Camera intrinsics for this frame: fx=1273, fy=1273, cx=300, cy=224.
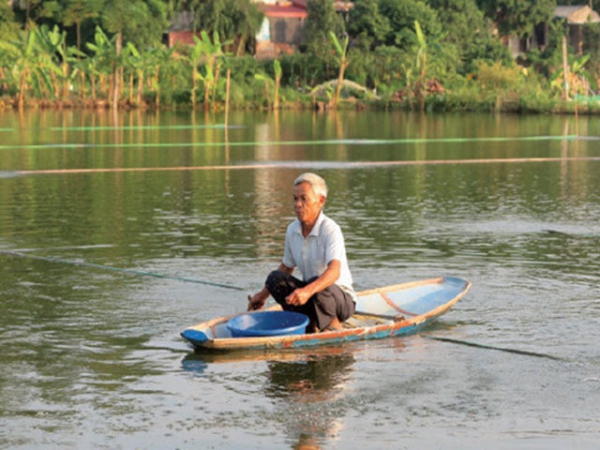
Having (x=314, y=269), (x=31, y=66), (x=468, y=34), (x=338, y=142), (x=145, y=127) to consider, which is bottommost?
(x=338, y=142)

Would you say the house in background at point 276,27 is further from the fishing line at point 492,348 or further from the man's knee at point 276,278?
the man's knee at point 276,278

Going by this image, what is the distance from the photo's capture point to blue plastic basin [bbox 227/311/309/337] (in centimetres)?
740

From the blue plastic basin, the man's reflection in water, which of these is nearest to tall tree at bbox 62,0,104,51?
the blue plastic basin

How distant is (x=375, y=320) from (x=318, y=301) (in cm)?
78

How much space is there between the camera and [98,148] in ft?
88.5

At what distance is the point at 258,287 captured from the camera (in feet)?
32.6

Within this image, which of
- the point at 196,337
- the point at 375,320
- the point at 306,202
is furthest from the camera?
the point at 375,320

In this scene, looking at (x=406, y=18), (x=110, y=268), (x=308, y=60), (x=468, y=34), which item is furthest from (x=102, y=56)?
(x=110, y=268)

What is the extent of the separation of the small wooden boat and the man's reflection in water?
0.13 m

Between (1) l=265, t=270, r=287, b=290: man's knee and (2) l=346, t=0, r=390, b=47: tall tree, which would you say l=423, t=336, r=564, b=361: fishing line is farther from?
(2) l=346, t=0, r=390, b=47: tall tree

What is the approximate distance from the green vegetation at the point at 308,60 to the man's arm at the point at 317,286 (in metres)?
41.6

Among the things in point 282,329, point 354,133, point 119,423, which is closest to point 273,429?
point 119,423

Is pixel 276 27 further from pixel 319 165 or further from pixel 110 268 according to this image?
pixel 110 268

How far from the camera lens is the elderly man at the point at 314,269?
7.46 metres
